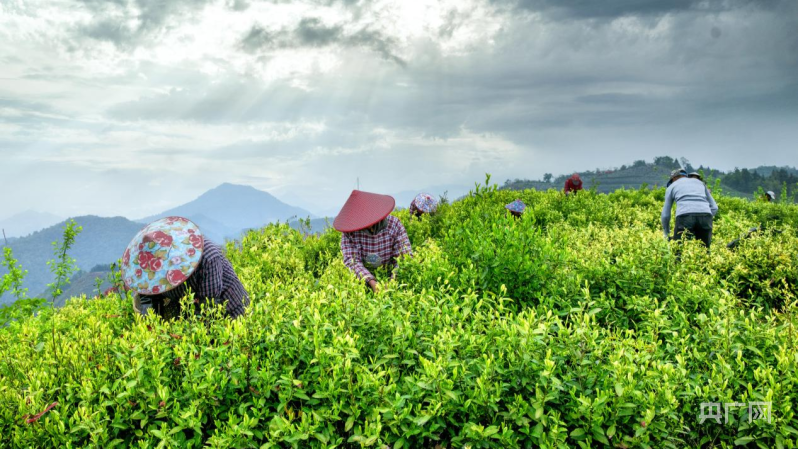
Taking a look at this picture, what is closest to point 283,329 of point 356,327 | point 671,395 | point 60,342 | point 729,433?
point 356,327

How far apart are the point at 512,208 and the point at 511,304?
4.96 meters

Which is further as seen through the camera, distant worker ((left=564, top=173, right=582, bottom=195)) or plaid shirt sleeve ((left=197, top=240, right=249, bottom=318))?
distant worker ((left=564, top=173, right=582, bottom=195))

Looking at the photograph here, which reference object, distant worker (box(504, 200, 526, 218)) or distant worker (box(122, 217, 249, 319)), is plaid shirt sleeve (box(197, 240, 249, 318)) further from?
distant worker (box(504, 200, 526, 218))

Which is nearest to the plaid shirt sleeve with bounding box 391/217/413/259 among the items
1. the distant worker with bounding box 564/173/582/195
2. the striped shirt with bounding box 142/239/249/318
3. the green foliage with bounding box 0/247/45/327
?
the striped shirt with bounding box 142/239/249/318

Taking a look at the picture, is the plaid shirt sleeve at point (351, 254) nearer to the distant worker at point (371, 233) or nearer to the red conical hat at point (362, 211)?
the distant worker at point (371, 233)

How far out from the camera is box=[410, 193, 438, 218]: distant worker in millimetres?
9250

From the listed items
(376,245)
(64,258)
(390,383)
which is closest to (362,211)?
(376,245)

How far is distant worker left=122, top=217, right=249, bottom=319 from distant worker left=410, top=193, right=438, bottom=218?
233 inches

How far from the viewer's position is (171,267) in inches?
127

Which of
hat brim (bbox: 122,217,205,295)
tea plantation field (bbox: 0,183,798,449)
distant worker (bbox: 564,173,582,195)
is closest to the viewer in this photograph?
tea plantation field (bbox: 0,183,798,449)

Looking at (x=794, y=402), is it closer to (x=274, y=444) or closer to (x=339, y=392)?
(x=339, y=392)

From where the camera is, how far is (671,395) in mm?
2207

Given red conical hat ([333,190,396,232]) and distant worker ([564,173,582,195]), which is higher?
distant worker ([564,173,582,195])

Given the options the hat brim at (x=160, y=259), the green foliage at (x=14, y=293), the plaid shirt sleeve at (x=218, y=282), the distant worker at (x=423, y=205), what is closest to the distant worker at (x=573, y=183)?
the distant worker at (x=423, y=205)
